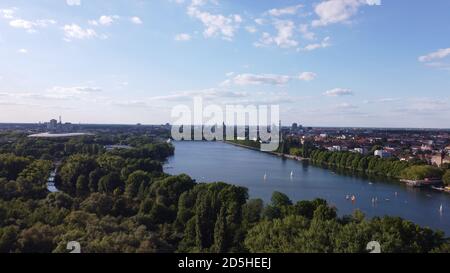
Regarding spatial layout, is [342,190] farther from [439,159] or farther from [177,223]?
[439,159]

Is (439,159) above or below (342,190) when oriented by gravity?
above

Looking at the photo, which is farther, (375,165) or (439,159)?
(439,159)

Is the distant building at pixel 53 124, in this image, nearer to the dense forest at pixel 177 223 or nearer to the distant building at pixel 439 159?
the distant building at pixel 439 159

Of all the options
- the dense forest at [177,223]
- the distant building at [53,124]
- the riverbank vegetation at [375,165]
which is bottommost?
the riverbank vegetation at [375,165]

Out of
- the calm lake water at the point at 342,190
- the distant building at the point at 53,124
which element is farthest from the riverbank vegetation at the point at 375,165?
the distant building at the point at 53,124

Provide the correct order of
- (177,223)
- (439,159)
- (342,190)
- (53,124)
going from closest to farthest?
(177,223)
(342,190)
(439,159)
(53,124)

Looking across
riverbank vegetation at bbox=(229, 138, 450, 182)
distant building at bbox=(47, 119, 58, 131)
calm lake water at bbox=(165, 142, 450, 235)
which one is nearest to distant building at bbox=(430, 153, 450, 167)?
riverbank vegetation at bbox=(229, 138, 450, 182)

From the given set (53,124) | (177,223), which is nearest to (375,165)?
(177,223)

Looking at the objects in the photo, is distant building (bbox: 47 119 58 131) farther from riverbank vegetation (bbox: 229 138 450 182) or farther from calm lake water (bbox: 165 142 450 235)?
calm lake water (bbox: 165 142 450 235)

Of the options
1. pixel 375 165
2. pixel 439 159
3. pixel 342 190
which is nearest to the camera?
pixel 342 190
